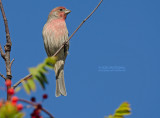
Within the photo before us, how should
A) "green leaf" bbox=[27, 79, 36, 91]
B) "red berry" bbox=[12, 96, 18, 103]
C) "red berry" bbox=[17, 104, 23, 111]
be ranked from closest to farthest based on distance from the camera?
"red berry" bbox=[17, 104, 23, 111], "red berry" bbox=[12, 96, 18, 103], "green leaf" bbox=[27, 79, 36, 91]

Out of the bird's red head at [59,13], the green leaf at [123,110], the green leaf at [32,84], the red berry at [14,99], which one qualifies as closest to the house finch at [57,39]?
the bird's red head at [59,13]

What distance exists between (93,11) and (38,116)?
7.79ft

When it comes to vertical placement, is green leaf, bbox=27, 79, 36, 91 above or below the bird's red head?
below

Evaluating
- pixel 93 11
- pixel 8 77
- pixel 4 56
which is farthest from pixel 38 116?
pixel 93 11

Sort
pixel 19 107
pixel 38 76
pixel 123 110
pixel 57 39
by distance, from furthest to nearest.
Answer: pixel 57 39 < pixel 123 110 < pixel 38 76 < pixel 19 107

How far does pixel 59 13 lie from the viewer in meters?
9.43

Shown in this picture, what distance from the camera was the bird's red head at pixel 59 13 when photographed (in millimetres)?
9336

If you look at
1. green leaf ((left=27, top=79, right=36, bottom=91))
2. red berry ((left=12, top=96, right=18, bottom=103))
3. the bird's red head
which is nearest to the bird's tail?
the bird's red head

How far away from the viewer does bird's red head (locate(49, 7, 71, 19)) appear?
9.34m

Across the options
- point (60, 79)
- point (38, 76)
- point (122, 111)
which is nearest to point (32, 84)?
point (38, 76)

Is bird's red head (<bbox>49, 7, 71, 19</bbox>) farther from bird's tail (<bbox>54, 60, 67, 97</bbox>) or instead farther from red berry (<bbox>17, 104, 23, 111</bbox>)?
red berry (<bbox>17, 104, 23, 111</bbox>)

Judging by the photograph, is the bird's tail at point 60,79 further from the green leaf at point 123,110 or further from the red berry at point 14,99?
the red berry at point 14,99

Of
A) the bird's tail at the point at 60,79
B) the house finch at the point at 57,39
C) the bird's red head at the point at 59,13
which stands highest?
the bird's red head at the point at 59,13

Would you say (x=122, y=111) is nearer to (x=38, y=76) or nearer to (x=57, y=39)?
(x=38, y=76)
